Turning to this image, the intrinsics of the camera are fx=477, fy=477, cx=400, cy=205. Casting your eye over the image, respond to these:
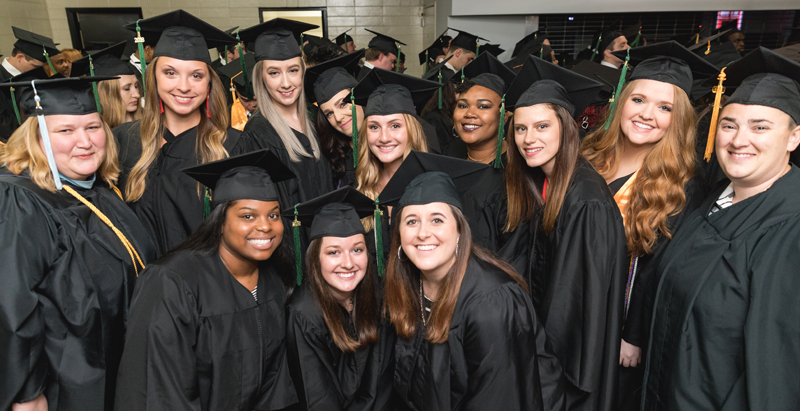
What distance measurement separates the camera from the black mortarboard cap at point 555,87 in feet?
7.81

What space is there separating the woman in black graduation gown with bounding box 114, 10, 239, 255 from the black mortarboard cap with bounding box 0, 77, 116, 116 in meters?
0.43

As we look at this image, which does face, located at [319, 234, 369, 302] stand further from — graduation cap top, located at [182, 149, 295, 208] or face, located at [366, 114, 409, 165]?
face, located at [366, 114, 409, 165]

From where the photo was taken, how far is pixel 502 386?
191 cm

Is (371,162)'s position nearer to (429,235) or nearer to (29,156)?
(429,235)

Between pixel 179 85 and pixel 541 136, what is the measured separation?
1.93 m

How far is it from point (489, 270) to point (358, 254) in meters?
0.63

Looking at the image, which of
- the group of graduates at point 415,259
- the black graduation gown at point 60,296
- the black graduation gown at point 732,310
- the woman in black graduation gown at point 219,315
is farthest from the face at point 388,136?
the black graduation gown at point 732,310

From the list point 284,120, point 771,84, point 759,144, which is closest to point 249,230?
point 284,120

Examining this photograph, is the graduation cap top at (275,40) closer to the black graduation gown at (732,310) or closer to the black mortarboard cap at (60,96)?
the black mortarboard cap at (60,96)

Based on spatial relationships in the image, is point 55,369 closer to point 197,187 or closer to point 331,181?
point 197,187

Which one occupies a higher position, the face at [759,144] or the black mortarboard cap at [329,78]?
the black mortarboard cap at [329,78]

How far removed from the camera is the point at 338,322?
89.2 inches

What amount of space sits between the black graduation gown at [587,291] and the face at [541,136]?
0.18 metres

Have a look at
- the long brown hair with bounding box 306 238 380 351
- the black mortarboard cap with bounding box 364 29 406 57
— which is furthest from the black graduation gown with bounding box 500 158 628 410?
the black mortarboard cap with bounding box 364 29 406 57
